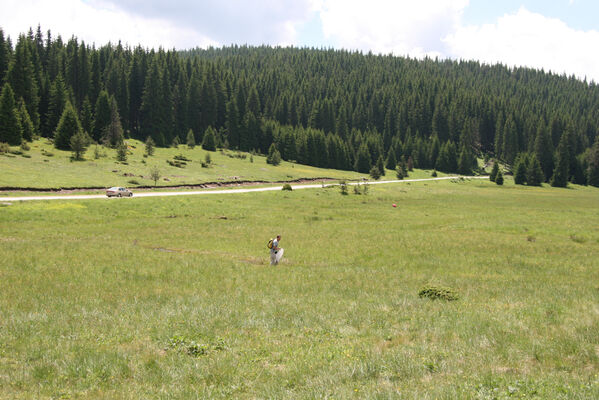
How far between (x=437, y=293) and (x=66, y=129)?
95.6 metres

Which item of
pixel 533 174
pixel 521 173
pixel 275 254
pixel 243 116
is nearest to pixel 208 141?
pixel 243 116

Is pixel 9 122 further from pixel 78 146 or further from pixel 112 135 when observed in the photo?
pixel 112 135

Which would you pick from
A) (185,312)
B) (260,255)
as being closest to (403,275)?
(260,255)

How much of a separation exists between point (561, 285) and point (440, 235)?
1668 cm

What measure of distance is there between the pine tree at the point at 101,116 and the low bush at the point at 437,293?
360 ft

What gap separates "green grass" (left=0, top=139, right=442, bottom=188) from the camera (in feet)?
181

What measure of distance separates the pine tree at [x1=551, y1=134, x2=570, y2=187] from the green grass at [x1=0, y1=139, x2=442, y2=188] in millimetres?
87783

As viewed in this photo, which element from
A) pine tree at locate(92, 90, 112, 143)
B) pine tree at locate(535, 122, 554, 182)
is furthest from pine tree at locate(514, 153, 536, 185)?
pine tree at locate(92, 90, 112, 143)

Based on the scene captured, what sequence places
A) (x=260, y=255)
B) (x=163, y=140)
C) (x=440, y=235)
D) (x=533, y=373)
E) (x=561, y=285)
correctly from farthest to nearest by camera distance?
1. (x=163, y=140)
2. (x=440, y=235)
3. (x=260, y=255)
4. (x=561, y=285)
5. (x=533, y=373)

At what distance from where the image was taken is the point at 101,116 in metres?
106

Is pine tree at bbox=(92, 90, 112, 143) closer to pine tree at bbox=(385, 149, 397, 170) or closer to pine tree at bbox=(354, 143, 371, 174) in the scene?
pine tree at bbox=(354, 143, 371, 174)

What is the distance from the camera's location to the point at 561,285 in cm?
1652

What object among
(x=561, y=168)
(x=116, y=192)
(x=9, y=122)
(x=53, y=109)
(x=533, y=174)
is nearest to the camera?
(x=116, y=192)

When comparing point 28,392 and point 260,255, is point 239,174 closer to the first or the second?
point 260,255
